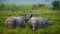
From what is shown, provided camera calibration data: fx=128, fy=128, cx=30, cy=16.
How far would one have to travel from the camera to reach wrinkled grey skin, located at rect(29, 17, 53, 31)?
1.55 meters

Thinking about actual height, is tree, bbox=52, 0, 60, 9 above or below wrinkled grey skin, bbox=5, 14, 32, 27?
above

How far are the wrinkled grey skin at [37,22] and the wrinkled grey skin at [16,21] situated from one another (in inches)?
2.4

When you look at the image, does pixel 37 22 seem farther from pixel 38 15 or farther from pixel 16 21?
pixel 16 21

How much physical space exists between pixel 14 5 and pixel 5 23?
24 centimetres

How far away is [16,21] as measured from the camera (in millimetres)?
1565

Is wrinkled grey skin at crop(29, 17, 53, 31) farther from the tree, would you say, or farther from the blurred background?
the tree

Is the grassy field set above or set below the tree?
below

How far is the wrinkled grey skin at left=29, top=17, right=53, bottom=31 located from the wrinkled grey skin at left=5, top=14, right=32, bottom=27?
0.06 m

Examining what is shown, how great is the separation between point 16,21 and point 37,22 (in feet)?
0.84

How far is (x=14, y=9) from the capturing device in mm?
1560

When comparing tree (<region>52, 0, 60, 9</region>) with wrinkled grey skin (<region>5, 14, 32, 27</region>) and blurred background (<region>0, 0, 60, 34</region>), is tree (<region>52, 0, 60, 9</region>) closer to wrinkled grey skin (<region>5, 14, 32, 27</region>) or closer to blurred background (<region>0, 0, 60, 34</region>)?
blurred background (<region>0, 0, 60, 34</region>)

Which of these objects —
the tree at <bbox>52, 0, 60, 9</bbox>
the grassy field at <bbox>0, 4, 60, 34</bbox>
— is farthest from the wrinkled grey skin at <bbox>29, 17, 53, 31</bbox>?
the tree at <bbox>52, 0, 60, 9</bbox>

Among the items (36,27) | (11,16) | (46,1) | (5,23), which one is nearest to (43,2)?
(46,1)

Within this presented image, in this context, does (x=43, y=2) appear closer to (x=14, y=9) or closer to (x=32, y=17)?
(x=32, y=17)
